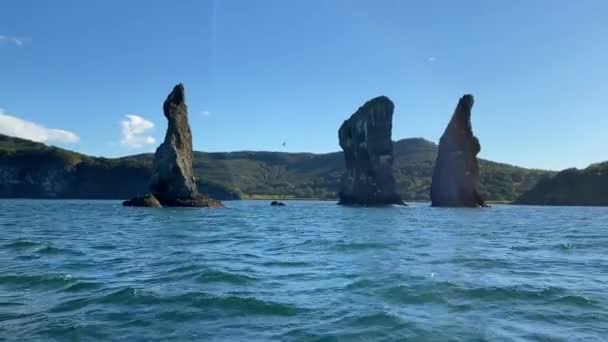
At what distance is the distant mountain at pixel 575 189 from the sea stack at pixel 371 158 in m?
62.7

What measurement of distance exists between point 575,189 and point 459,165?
50.9m

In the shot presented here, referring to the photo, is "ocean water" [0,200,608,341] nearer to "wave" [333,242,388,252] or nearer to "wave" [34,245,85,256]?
"wave" [34,245,85,256]

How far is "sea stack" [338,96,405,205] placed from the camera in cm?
14238

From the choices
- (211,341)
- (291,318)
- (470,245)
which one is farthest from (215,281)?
(470,245)

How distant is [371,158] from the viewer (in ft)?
474

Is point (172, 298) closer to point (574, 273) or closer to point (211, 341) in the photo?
point (211, 341)

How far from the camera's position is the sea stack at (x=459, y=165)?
142500 mm

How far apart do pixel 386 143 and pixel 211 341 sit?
452 feet

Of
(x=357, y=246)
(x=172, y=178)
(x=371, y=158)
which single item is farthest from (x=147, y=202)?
(x=357, y=246)

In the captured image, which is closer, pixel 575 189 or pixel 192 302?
pixel 192 302

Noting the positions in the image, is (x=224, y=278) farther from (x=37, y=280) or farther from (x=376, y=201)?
(x=376, y=201)

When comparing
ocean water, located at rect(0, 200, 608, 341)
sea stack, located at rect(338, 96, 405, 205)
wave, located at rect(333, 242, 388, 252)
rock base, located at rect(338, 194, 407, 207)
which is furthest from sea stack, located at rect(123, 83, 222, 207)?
ocean water, located at rect(0, 200, 608, 341)

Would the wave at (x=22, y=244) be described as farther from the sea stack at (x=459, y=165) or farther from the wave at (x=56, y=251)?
the sea stack at (x=459, y=165)

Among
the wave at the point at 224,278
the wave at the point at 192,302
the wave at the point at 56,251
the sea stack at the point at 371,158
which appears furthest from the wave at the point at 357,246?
the sea stack at the point at 371,158
